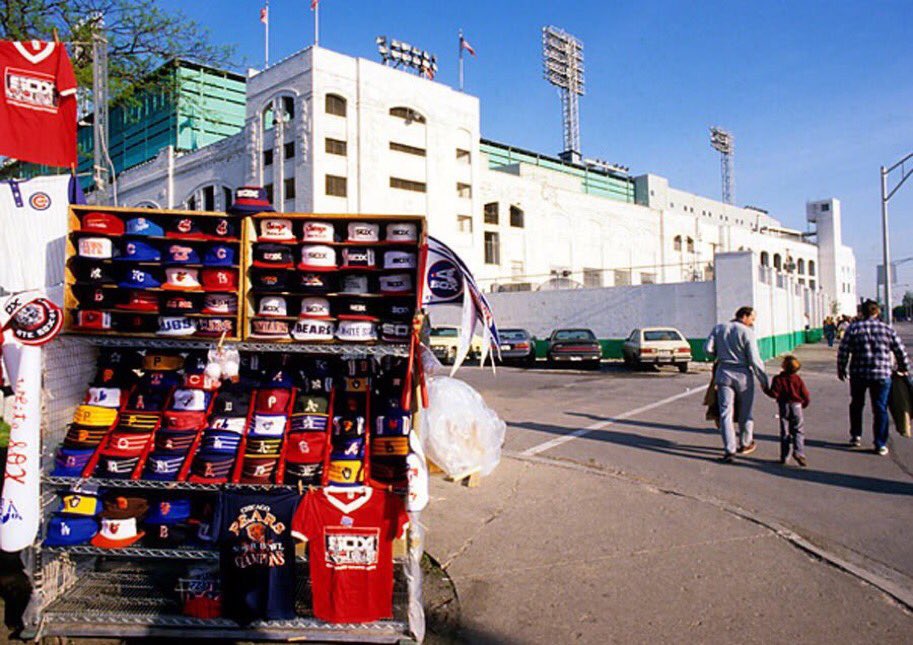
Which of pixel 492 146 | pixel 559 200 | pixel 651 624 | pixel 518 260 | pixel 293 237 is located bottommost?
pixel 651 624

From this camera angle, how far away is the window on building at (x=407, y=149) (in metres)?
40.0

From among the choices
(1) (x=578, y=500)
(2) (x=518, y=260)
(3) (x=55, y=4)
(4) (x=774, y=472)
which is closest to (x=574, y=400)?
(4) (x=774, y=472)

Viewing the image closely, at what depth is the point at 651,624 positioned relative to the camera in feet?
13.0

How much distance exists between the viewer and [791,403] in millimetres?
7781

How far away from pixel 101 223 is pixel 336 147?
34861mm

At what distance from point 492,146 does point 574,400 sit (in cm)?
4813

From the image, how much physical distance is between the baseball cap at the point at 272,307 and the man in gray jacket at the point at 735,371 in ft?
18.5

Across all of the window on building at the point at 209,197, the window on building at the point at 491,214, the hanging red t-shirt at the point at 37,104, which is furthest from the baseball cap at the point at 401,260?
the window on building at the point at 209,197

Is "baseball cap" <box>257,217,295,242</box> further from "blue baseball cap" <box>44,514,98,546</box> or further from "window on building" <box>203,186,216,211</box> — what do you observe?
"window on building" <box>203,186,216,211</box>

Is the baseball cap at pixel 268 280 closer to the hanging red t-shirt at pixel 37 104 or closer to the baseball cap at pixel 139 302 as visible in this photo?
the baseball cap at pixel 139 302

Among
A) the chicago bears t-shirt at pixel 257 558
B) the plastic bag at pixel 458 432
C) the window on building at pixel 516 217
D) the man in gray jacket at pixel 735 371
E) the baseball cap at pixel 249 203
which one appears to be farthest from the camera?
the window on building at pixel 516 217

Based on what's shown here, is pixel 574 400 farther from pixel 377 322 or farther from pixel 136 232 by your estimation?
pixel 136 232

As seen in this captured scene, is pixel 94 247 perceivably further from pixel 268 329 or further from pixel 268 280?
pixel 268 329

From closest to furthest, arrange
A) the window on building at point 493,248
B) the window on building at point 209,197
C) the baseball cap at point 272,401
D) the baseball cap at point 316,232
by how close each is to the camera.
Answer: the baseball cap at point 272,401
the baseball cap at point 316,232
the window on building at point 209,197
the window on building at point 493,248
